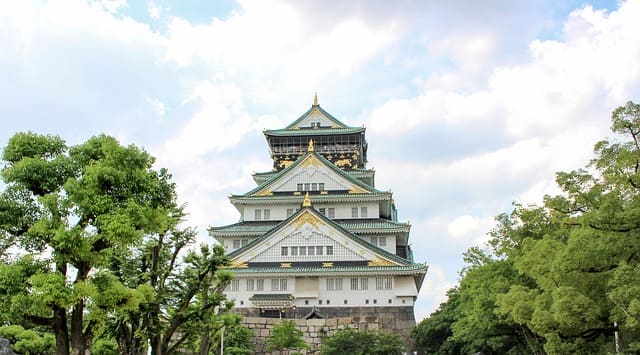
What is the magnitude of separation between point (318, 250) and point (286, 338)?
1153cm

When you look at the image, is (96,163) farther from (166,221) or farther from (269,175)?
(269,175)

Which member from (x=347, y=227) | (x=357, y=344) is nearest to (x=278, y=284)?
(x=347, y=227)

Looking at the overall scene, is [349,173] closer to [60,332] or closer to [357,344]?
[357,344]

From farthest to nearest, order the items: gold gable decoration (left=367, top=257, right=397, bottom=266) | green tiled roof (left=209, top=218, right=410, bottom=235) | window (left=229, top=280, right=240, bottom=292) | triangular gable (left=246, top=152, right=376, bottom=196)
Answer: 1. triangular gable (left=246, top=152, right=376, bottom=196)
2. green tiled roof (left=209, top=218, right=410, bottom=235)
3. window (left=229, top=280, right=240, bottom=292)
4. gold gable decoration (left=367, top=257, right=397, bottom=266)

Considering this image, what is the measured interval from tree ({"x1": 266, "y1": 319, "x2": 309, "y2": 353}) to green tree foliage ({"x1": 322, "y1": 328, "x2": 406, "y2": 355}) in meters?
1.49

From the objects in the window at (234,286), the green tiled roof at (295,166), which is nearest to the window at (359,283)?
the window at (234,286)

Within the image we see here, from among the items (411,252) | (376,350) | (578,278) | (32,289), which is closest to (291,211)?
(411,252)

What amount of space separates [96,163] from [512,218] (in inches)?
758

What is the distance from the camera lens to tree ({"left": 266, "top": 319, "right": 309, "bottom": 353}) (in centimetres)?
3788

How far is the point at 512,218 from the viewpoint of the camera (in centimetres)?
3006

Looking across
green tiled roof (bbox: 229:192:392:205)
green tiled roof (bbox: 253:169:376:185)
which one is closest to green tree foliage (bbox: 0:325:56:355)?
green tiled roof (bbox: 229:192:392:205)

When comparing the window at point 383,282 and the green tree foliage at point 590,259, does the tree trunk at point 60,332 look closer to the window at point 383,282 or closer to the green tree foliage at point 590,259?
the green tree foliage at point 590,259

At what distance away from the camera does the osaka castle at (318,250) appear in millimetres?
46750

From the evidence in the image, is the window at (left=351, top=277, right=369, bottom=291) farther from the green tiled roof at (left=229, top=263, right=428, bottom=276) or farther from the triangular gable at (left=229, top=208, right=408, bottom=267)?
the triangular gable at (left=229, top=208, right=408, bottom=267)
